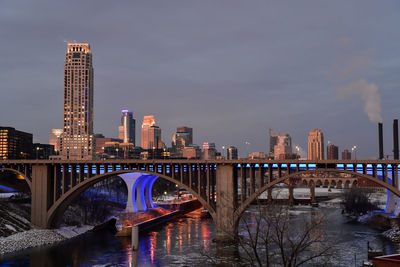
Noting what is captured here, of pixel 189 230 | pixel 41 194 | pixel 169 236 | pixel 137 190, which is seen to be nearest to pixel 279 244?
pixel 169 236

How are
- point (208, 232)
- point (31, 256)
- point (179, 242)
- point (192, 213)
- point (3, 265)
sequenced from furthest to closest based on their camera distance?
point (192, 213), point (208, 232), point (179, 242), point (31, 256), point (3, 265)

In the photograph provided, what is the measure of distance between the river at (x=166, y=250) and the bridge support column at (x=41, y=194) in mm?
5149

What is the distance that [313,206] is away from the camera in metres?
112

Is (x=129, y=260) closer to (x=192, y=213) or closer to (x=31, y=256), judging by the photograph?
(x=31, y=256)

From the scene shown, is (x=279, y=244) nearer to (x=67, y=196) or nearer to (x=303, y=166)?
(x=303, y=166)

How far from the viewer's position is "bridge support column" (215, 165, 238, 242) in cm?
5381

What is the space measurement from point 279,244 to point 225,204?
97.0 ft

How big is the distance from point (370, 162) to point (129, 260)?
101ft

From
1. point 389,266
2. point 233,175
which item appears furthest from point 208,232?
point 389,266

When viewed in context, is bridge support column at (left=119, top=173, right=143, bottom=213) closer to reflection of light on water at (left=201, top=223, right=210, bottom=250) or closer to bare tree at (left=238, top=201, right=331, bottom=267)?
reflection of light on water at (left=201, top=223, right=210, bottom=250)

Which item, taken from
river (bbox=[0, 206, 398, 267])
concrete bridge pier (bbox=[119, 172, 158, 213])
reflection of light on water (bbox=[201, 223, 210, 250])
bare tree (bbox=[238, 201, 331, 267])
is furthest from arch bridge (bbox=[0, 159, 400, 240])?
concrete bridge pier (bbox=[119, 172, 158, 213])

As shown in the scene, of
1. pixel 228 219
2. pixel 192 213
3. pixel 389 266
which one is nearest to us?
pixel 389 266

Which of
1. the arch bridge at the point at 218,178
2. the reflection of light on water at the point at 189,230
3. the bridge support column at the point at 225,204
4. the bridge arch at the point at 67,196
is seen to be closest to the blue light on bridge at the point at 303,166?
the arch bridge at the point at 218,178

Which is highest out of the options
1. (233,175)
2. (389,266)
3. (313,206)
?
(233,175)
